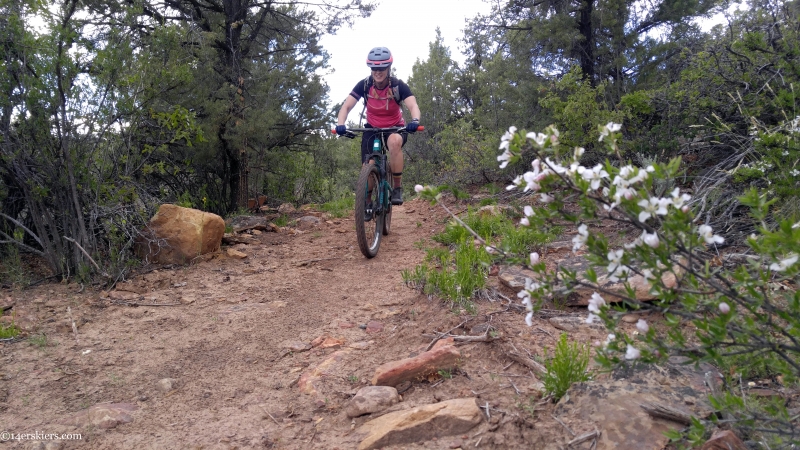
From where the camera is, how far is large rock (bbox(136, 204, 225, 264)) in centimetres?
506

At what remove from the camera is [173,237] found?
511 cm

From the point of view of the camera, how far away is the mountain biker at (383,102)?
5.49 m

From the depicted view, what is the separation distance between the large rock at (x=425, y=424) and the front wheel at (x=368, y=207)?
2788mm

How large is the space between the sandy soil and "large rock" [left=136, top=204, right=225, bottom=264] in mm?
299

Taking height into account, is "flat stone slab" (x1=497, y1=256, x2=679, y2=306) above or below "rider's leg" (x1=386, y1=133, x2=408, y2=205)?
below

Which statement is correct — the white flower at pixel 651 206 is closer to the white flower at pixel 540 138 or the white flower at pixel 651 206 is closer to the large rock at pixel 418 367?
the white flower at pixel 540 138

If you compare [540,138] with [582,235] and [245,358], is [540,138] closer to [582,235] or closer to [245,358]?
[582,235]

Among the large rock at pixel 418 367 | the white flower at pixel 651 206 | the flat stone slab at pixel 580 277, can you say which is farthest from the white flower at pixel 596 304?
the flat stone slab at pixel 580 277

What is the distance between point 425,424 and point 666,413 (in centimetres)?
88

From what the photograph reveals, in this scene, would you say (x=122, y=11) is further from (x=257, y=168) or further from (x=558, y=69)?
(x=558, y=69)

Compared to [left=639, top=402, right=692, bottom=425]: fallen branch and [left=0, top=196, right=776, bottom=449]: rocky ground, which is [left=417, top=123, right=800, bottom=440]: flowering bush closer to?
[left=639, top=402, right=692, bottom=425]: fallen branch

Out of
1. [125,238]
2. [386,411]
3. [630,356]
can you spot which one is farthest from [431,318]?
[125,238]

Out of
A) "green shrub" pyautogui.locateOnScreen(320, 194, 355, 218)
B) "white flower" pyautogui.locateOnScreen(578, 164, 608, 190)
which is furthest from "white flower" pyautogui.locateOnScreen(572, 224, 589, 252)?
"green shrub" pyautogui.locateOnScreen(320, 194, 355, 218)

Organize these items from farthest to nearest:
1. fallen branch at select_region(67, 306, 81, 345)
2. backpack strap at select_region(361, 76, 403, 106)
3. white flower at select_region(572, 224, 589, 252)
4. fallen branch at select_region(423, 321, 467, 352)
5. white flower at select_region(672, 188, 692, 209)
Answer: backpack strap at select_region(361, 76, 403, 106)
fallen branch at select_region(67, 306, 81, 345)
fallen branch at select_region(423, 321, 467, 352)
white flower at select_region(572, 224, 589, 252)
white flower at select_region(672, 188, 692, 209)
